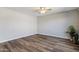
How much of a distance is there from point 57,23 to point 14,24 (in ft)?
8.48

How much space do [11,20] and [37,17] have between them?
2.50m

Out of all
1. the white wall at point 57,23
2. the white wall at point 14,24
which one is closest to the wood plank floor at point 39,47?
the white wall at point 14,24

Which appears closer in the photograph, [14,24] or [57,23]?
[14,24]

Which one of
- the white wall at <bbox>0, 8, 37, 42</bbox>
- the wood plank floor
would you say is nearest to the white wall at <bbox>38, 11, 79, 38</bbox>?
the white wall at <bbox>0, 8, 37, 42</bbox>

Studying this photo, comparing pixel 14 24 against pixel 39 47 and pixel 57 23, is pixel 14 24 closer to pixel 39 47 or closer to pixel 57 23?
pixel 39 47

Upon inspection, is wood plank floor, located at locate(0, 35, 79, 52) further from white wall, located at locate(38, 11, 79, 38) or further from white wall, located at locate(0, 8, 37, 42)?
white wall, located at locate(38, 11, 79, 38)

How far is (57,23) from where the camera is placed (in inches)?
200

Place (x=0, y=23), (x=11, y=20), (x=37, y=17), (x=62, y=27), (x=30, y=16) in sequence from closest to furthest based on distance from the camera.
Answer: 1. (x=0, y=23)
2. (x=11, y=20)
3. (x=62, y=27)
4. (x=30, y=16)
5. (x=37, y=17)

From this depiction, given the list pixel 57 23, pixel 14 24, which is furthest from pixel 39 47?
pixel 57 23

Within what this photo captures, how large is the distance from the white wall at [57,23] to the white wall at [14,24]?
2.53 ft

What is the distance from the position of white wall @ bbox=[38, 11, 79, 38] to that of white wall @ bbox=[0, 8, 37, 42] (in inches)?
30.3

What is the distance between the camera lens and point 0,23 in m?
3.91
